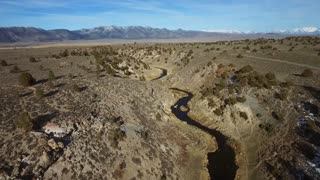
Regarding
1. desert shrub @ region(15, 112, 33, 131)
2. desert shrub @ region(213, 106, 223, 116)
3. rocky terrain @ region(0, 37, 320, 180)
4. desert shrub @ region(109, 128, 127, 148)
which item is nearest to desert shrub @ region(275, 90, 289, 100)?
rocky terrain @ region(0, 37, 320, 180)

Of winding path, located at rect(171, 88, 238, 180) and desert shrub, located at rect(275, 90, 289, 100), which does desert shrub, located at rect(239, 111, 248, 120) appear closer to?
winding path, located at rect(171, 88, 238, 180)

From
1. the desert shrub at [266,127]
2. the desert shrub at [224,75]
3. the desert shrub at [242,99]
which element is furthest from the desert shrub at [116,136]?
the desert shrub at [224,75]

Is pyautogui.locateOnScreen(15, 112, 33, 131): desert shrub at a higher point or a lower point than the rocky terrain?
higher

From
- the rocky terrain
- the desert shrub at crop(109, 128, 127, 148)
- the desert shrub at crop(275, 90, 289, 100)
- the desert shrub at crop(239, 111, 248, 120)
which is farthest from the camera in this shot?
the desert shrub at crop(239, 111, 248, 120)

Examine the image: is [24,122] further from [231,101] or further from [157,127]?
[231,101]

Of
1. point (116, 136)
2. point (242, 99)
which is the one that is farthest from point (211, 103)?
point (116, 136)

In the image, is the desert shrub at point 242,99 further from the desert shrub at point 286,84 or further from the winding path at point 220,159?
the winding path at point 220,159

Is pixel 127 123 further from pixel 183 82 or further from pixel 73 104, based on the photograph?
pixel 183 82
